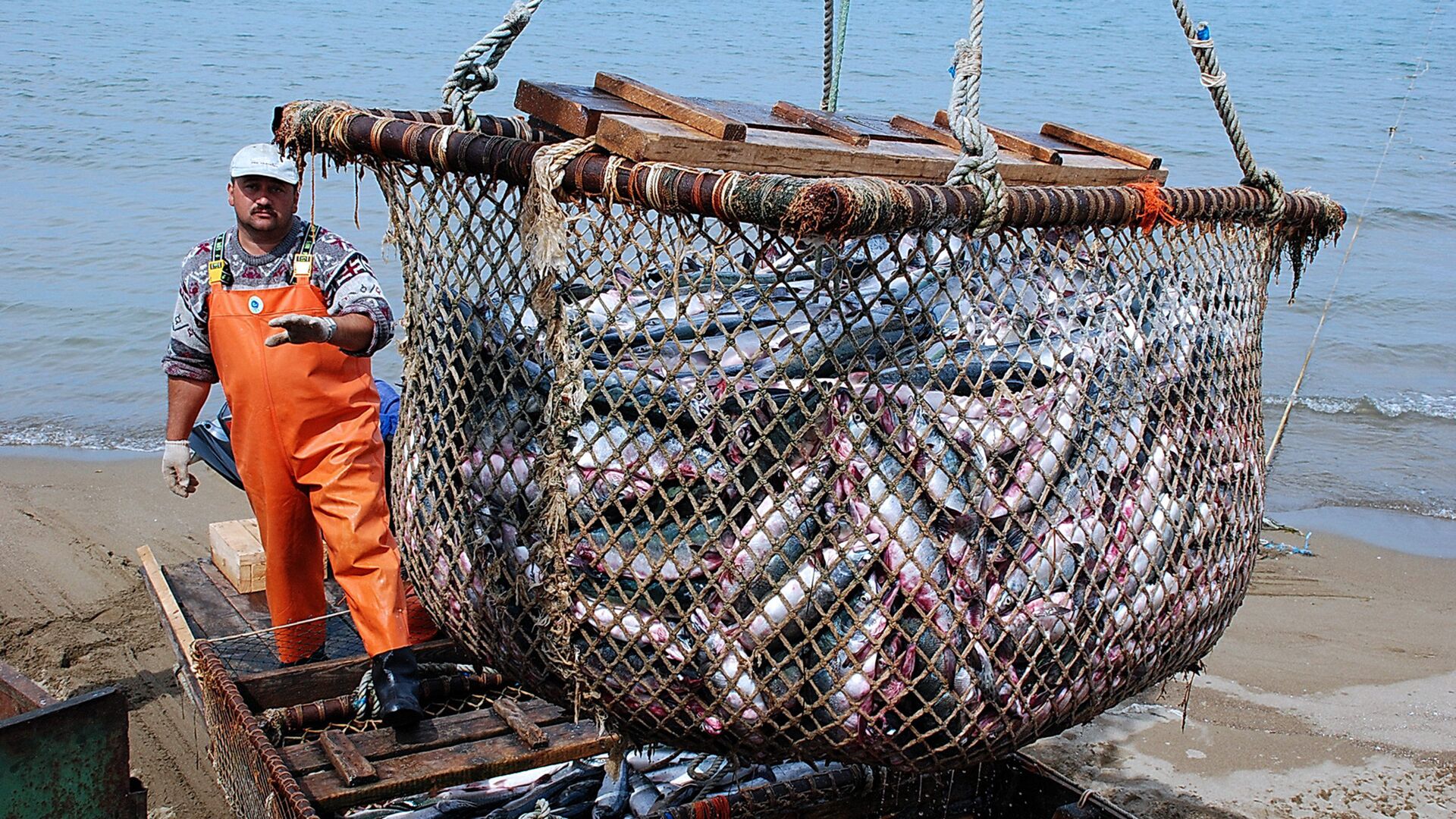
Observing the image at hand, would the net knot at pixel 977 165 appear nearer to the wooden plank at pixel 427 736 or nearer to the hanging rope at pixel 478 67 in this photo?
the hanging rope at pixel 478 67

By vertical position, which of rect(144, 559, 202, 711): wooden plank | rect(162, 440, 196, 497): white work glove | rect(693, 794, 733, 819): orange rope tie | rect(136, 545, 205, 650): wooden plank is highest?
rect(162, 440, 196, 497): white work glove

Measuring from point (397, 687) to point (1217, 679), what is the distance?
3.57 metres

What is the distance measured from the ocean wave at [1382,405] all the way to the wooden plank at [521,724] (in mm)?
8041

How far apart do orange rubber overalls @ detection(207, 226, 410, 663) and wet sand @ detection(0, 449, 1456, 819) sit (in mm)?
925

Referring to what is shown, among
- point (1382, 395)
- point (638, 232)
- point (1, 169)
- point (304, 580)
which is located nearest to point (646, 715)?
point (638, 232)

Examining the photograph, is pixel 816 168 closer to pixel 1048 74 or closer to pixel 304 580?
pixel 304 580

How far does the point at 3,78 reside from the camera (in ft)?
64.3

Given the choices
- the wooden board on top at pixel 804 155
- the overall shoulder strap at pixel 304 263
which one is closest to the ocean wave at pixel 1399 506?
the wooden board on top at pixel 804 155

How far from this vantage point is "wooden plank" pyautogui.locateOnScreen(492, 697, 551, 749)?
3.37 metres

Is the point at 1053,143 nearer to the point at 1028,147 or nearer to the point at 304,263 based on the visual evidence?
the point at 1028,147

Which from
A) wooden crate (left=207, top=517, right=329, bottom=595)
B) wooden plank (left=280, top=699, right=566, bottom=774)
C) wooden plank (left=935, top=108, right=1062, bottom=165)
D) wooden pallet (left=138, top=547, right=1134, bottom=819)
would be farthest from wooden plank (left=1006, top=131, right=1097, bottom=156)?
wooden crate (left=207, top=517, right=329, bottom=595)

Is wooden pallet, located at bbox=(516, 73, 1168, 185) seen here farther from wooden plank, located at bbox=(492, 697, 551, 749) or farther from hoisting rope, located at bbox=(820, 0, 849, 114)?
wooden plank, located at bbox=(492, 697, 551, 749)

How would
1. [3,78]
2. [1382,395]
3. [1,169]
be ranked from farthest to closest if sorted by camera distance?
[3,78], [1,169], [1382,395]

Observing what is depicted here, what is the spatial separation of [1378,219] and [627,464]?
1683cm
